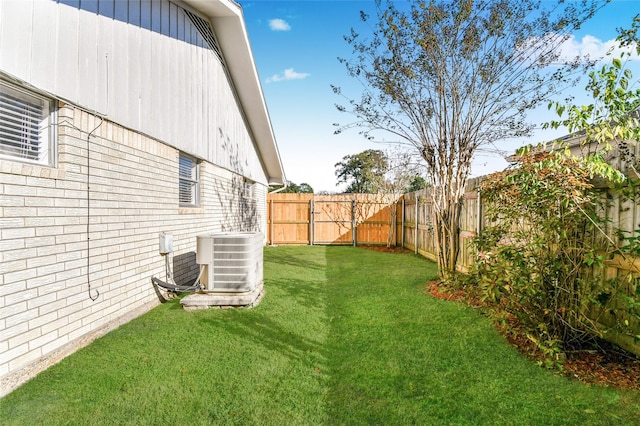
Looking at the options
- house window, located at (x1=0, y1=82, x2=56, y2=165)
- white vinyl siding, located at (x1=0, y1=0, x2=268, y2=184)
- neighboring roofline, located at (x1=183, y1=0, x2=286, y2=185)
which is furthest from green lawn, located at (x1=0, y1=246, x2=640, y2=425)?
neighboring roofline, located at (x1=183, y1=0, x2=286, y2=185)

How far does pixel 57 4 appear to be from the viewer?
9.65 ft

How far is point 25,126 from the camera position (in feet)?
9.18

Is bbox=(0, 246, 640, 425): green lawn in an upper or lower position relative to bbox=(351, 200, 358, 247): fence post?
lower

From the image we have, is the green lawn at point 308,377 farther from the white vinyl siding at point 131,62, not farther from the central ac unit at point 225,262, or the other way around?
the white vinyl siding at point 131,62

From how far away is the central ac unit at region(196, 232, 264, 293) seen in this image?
4.50 m

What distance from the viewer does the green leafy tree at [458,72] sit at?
5.35m

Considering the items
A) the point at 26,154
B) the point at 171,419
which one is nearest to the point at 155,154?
the point at 26,154

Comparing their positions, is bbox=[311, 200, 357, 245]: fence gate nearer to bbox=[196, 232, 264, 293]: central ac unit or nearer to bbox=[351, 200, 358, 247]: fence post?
bbox=[351, 200, 358, 247]: fence post

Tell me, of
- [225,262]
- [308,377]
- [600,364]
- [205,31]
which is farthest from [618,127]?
[205,31]

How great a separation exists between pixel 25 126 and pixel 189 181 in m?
3.31

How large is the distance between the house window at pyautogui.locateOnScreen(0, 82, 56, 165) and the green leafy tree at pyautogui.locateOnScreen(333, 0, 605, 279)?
517cm

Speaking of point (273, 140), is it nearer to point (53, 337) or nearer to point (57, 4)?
point (57, 4)

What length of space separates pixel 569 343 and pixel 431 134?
13.0 feet

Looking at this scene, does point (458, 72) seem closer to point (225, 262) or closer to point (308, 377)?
point (225, 262)
